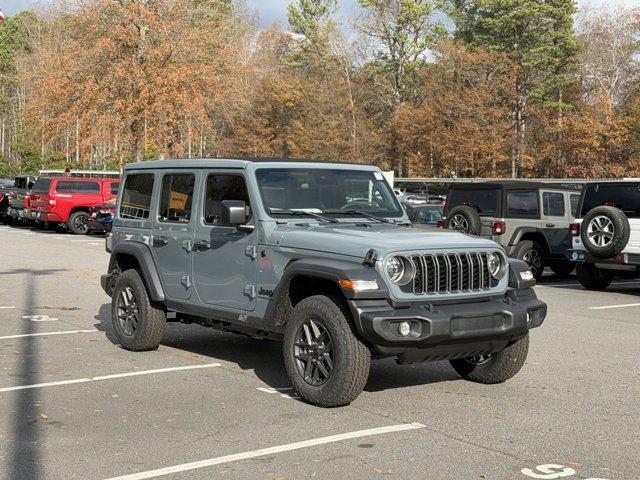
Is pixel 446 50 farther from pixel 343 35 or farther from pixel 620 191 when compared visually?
pixel 620 191

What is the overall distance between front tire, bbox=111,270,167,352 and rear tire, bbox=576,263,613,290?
9854mm

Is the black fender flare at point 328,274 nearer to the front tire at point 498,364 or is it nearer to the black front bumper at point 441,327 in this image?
the black front bumper at point 441,327

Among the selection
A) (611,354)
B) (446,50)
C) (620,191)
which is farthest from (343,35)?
(611,354)

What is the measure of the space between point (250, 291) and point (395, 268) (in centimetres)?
150

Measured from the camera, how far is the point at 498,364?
25.5 feet

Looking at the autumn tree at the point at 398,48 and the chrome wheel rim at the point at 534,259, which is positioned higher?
the autumn tree at the point at 398,48

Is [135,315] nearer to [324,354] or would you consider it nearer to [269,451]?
[324,354]

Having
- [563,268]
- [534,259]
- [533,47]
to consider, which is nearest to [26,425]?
[534,259]

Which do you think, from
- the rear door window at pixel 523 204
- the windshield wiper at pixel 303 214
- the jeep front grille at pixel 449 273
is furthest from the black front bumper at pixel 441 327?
the rear door window at pixel 523 204

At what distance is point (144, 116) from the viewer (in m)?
37.1

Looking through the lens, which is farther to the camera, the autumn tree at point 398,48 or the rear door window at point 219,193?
the autumn tree at point 398,48

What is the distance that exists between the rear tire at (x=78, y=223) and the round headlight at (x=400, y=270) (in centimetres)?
2602

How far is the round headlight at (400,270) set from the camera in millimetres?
6776

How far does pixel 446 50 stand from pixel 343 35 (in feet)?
47.7
